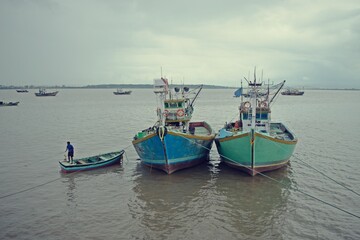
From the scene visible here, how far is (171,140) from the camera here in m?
18.6

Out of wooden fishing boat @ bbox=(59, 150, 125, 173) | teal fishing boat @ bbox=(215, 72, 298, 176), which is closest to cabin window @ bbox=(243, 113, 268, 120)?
teal fishing boat @ bbox=(215, 72, 298, 176)

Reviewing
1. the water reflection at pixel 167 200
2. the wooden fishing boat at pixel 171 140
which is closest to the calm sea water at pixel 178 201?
the water reflection at pixel 167 200

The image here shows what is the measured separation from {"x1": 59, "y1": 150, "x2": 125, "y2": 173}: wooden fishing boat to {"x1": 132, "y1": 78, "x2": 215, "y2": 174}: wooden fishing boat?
2063 mm

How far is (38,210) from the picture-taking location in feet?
47.6

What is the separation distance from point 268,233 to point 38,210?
11.6 m

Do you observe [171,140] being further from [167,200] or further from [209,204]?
[209,204]

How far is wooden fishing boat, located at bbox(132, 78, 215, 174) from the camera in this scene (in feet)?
61.2

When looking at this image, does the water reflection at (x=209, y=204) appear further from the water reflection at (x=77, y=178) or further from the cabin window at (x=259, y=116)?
the cabin window at (x=259, y=116)

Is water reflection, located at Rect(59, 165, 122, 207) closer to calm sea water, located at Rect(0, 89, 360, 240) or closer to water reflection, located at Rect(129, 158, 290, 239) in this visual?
calm sea water, located at Rect(0, 89, 360, 240)

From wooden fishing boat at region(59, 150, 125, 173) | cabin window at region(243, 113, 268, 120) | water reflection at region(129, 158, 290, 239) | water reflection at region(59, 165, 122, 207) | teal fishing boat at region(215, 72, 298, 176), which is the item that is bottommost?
water reflection at region(129, 158, 290, 239)

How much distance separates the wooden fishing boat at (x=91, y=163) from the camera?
20.2 metres

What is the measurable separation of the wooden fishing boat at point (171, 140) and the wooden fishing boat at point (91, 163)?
6.77 ft

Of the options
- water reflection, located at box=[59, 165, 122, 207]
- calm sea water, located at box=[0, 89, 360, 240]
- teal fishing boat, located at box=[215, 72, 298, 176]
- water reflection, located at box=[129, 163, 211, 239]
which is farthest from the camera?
teal fishing boat, located at box=[215, 72, 298, 176]

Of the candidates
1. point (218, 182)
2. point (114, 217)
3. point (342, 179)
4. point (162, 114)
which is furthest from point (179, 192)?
point (342, 179)
